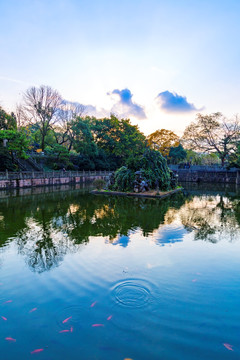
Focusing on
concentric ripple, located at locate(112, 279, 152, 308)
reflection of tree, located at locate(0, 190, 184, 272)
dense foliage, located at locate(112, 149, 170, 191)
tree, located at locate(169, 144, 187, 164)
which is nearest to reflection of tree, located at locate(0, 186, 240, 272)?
reflection of tree, located at locate(0, 190, 184, 272)

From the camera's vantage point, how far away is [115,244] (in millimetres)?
6938

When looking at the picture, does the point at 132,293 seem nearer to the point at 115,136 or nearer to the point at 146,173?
the point at 146,173

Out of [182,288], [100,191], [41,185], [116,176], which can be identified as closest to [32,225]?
[182,288]

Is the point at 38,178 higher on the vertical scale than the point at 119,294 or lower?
higher

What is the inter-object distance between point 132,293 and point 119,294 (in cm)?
27

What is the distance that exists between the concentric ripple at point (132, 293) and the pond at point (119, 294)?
0.07 ft

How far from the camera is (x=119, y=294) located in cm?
415

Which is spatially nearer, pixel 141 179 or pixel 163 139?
pixel 141 179

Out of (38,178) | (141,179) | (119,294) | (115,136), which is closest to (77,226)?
(119,294)

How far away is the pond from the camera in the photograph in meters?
2.98

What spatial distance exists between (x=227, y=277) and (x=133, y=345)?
3.03m

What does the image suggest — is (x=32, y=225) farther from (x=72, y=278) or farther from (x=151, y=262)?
(x=151, y=262)

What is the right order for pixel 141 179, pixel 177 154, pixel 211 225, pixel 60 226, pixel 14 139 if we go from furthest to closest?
pixel 177 154
pixel 14 139
pixel 141 179
pixel 211 225
pixel 60 226

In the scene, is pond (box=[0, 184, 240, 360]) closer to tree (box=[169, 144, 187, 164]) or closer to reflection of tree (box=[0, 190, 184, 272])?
reflection of tree (box=[0, 190, 184, 272])
